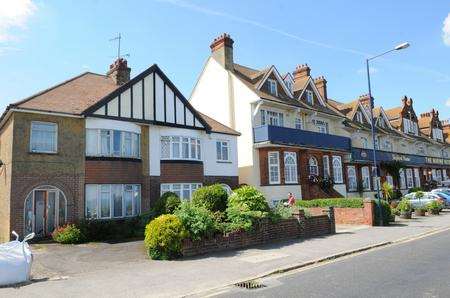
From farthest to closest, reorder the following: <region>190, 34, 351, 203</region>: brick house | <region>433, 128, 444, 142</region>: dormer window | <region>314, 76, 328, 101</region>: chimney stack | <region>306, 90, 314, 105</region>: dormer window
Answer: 1. <region>433, 128, 444, 142</region>: dormer window
2. <region>314, 76, 328, 101</region>: chimney stack
3. <region>306, 90, 314, 105</region>: dormer window
4. <region>190, 34, 351, 203</region>: brick house

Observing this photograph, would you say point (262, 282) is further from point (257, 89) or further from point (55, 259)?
point (257, 89)

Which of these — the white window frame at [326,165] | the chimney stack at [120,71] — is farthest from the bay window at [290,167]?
the chimney stack at [120,71]

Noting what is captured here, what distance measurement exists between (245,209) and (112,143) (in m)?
8.31

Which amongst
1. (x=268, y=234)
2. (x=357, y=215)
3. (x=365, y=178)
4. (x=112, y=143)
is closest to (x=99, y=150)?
(x=112, y=143)

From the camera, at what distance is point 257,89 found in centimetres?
2903

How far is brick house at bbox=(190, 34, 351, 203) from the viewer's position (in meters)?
28.1

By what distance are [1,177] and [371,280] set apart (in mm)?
16469

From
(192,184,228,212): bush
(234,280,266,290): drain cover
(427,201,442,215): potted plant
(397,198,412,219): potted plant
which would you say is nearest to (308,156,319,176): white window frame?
(397,198,412,219): potted plant

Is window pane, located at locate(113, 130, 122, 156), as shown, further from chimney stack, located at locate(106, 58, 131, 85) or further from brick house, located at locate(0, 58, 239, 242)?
chimney stack, located at locate(106, 58, 131, 85)

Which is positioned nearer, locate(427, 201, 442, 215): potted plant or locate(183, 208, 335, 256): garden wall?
locate(183, 208, 335, 256): garden wall

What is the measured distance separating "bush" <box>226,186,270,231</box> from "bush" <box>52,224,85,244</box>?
21.1ft

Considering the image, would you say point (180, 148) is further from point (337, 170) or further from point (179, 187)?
point (337, 170)

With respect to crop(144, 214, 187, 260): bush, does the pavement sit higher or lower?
lower

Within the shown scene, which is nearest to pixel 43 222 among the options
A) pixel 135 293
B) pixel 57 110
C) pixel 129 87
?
pixel 57 110
